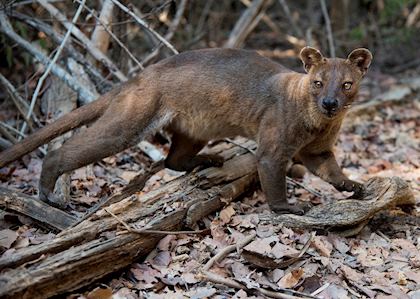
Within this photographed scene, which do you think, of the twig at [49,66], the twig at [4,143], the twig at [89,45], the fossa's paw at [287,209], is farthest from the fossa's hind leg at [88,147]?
the twig at [89,45]

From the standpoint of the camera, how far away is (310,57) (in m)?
5.22

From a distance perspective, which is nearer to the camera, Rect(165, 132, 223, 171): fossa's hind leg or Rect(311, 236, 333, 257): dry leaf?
Rect(311, 236, 333, 257): dry leaf

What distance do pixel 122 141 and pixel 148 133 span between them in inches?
10.9

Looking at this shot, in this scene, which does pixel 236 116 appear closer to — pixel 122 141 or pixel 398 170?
pixel 122 141

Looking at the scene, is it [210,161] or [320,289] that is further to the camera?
[210,161]

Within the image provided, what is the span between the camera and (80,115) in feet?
16.9

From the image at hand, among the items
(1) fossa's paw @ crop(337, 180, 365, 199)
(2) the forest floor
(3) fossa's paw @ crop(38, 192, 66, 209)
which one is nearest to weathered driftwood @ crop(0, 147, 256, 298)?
(2) the forest floor

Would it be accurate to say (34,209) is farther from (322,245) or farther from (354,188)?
(354,188)

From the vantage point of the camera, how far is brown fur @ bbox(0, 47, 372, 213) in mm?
4961

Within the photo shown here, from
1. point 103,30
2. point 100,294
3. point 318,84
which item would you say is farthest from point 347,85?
point 103,30

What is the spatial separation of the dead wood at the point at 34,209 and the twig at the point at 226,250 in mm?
1178

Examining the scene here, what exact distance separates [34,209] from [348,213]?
2.66 metres

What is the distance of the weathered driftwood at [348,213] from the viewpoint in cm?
477

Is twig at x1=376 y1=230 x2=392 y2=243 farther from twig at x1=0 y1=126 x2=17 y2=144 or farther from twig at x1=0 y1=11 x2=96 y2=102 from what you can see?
twig at x1=0 y1=126 x2=17 y2=144
